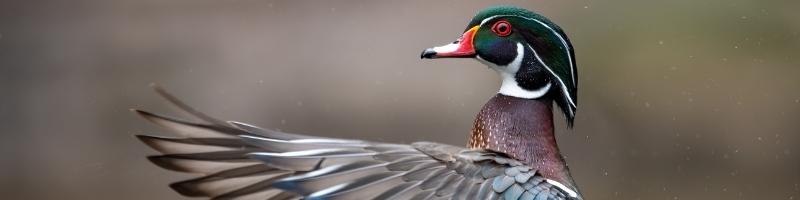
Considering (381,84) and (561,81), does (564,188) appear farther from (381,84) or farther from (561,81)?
(381,84)

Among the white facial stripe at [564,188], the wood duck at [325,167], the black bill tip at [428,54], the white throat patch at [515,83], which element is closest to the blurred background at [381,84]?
the white throat patch at [515,83]

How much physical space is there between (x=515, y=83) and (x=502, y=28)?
145mm

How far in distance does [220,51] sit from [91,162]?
2.67 feet

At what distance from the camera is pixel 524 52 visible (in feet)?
10.0

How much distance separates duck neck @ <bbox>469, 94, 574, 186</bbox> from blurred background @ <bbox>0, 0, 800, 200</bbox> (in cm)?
230

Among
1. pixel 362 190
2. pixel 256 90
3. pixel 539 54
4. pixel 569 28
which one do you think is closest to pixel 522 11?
pixel 539 54

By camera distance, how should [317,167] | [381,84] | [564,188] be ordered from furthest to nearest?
[381,84]
[564,188]
[317,167]

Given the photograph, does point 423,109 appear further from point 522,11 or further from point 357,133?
point 522,11

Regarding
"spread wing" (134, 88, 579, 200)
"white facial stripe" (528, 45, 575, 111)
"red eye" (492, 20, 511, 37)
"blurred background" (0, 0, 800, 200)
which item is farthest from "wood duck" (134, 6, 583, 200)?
"blurred background" (0, 0, 800, 200)

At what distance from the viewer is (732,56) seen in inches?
Result: 217

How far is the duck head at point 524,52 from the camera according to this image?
303 centimetres

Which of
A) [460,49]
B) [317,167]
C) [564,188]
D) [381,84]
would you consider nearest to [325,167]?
[317,167]

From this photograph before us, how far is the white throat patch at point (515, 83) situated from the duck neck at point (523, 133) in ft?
0.05

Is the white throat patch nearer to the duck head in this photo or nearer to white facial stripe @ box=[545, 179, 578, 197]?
the duck head
